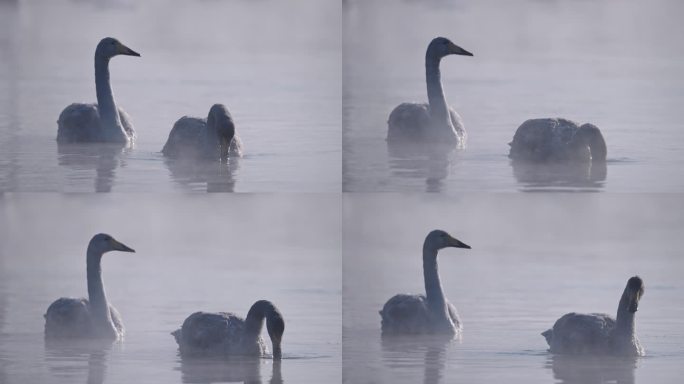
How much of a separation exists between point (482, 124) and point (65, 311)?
11.2 ft

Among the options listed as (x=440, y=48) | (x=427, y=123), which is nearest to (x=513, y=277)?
(x=427, y=123)

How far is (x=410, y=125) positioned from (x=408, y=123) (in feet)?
0.06

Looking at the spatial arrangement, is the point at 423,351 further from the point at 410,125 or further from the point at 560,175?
the point at 410,125

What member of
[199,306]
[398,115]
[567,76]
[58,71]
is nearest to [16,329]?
[199,306]

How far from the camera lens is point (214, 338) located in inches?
452

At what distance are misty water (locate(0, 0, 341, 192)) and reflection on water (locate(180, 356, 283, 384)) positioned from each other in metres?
1.05

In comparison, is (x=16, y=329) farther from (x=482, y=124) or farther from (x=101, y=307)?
(x=482, y=124)

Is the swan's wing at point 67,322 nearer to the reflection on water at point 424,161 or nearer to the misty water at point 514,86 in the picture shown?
the misty water at point 514,86

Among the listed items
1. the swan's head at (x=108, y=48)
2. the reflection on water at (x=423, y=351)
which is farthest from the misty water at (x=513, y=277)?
the swan's head at (x=108, y=48)

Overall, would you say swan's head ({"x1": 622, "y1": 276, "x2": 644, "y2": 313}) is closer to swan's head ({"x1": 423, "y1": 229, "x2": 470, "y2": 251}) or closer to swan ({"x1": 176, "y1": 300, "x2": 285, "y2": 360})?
swan's head ({"x1": 423, "y1": 229, "x2": 470, "y2": 251})

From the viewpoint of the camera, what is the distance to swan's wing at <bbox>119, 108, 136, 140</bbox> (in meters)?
13.0

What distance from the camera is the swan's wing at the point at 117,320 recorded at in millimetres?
12125

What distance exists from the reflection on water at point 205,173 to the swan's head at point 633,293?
2.48 m

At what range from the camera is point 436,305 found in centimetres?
1207
